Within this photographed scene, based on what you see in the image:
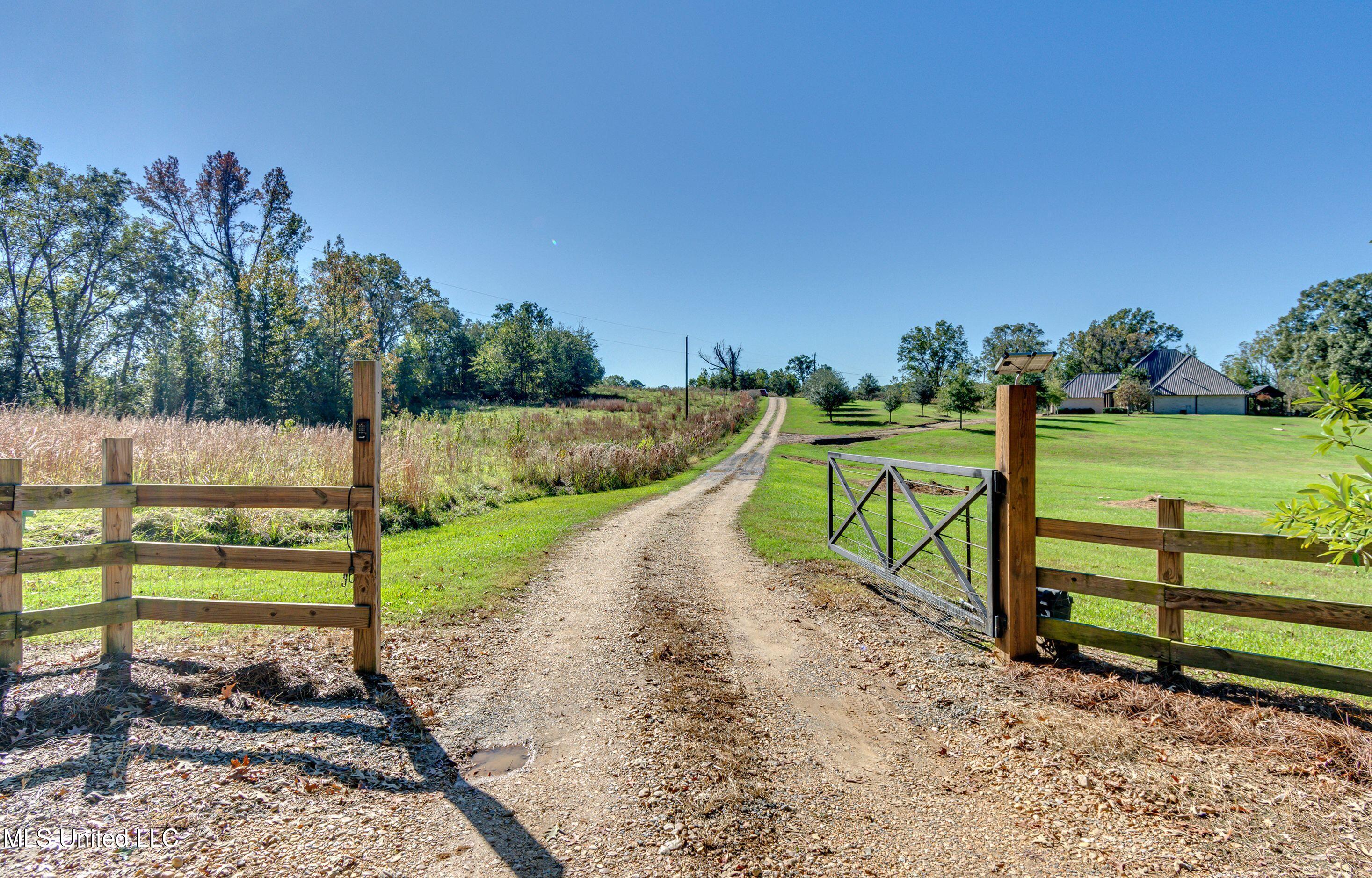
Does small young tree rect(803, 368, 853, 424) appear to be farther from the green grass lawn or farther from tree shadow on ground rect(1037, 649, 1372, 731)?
tree shadow on ground rect(1037, 649, 1372, 731)

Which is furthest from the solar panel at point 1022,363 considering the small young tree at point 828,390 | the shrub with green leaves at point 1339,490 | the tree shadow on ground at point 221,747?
the small young tree at point 828,390

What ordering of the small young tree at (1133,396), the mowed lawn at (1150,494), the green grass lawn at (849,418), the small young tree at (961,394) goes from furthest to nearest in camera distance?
the small young tree at (1133,396), the small young tree at (961,394), the green grass lawn at (849,418), the mowed lawn at (1150,494)

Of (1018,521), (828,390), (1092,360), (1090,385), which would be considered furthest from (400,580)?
(1092,360)

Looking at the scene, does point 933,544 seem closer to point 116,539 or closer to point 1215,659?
point 1215,659

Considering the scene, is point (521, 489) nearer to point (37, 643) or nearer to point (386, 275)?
A: point (37, 643)

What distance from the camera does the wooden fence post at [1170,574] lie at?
168 inches

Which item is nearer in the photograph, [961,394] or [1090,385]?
[961,394]

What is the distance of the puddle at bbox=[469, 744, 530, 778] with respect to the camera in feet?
10.6

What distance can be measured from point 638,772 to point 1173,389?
80348 mm

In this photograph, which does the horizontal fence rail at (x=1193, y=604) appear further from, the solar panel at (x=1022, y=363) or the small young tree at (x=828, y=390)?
the small young tree at (x=828, y=390)

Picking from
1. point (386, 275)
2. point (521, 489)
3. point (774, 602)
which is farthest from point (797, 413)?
point (774, 602)

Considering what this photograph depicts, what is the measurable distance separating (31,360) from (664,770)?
42801 millimetres

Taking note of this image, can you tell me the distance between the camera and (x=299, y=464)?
10.9 meters

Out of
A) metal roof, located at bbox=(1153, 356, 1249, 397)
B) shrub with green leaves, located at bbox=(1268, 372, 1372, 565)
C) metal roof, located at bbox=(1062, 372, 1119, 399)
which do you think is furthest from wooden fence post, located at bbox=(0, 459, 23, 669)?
metal roof, located at bbox=(1153, 356, 1249, 397)
